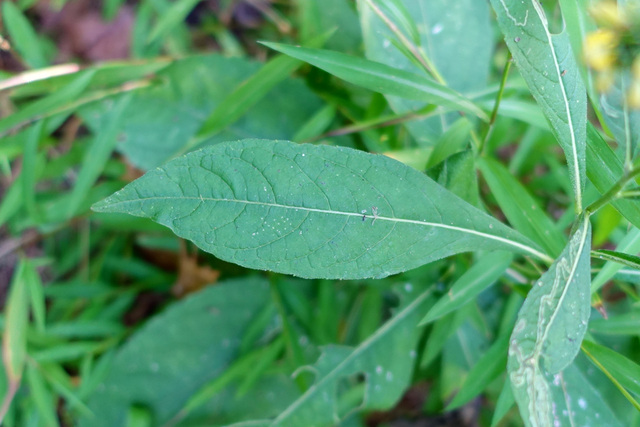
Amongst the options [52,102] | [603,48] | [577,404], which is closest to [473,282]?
[577,404]

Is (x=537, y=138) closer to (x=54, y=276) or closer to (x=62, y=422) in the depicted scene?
(x=54, y=276)

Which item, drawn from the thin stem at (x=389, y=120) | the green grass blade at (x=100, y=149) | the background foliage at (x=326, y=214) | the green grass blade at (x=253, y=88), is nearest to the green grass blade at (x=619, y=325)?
the background foliage at (x=326, y=214)

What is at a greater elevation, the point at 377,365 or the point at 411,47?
the point at 411,47

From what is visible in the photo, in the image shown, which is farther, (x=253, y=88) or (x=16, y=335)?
(x=16, y=335)

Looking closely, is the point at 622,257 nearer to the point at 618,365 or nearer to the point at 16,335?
the point at 618,365

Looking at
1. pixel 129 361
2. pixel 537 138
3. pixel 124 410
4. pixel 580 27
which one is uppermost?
pixel 580 27

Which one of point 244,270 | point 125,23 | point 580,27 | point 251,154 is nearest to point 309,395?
point 244,270
